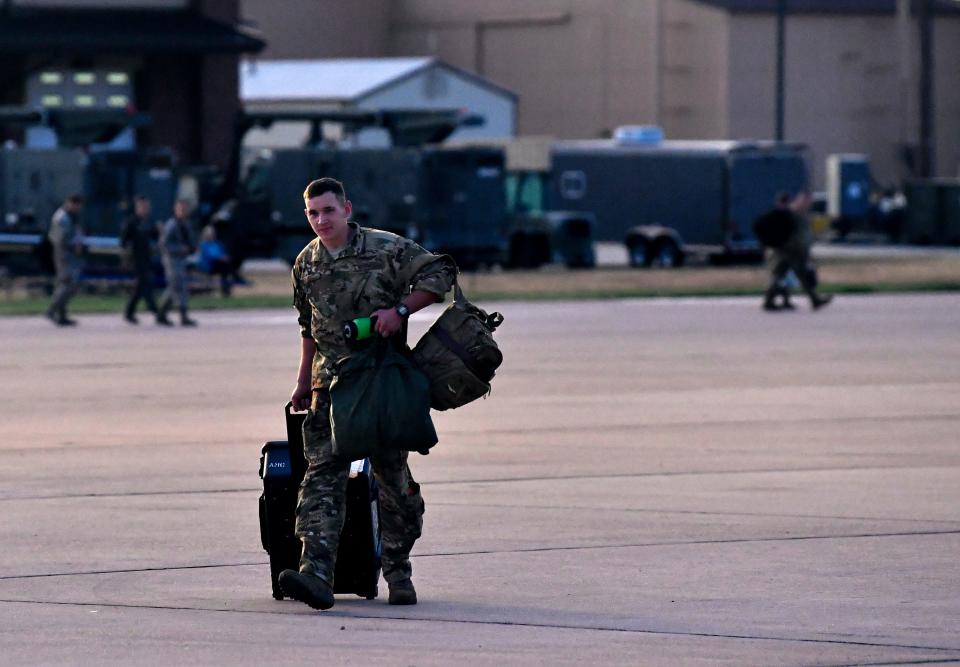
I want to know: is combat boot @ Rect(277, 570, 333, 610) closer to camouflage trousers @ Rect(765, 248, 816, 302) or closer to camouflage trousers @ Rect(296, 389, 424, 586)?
camouflage trousers @ Rect(296, 389, 424, 586)

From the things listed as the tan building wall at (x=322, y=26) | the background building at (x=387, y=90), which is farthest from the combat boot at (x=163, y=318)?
the tan building wall at (x=322, y=26)

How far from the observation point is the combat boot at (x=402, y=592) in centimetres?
809

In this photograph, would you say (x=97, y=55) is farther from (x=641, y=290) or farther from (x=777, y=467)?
(x=777, y=467)

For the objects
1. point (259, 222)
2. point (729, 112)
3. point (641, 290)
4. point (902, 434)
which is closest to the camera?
point (902, 434)

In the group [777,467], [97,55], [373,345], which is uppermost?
[97,55]

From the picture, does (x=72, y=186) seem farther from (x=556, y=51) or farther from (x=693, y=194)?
(x=556, y=51)

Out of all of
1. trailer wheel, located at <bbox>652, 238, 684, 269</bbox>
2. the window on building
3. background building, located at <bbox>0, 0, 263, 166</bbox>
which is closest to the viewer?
trailer wheel, located at <bbox>652, 238, 684, 269</bbox>

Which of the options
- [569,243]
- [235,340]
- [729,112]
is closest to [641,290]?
[569,243]

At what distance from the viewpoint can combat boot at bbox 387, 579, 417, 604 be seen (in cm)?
809

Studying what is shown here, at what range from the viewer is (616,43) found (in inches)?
2744

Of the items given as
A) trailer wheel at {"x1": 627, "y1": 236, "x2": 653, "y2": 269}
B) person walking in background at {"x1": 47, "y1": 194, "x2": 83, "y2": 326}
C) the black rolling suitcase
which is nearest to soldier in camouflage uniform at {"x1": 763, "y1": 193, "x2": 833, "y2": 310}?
person walking in background at {"x1": 47, "y1": 194, "x2": 83, "y2": 326}

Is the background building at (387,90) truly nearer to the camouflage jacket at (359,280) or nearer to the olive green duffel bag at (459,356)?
the camouflage jacket at (359,280)

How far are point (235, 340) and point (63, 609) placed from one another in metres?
15.8

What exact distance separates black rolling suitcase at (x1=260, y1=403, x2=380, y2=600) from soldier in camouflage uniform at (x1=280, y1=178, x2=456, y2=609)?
0.22ft
